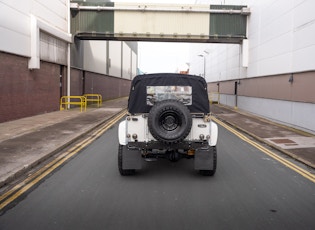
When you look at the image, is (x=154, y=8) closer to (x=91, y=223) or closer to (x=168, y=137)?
(x=168, y=137)

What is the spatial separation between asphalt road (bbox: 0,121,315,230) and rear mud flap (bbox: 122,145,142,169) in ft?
0.88

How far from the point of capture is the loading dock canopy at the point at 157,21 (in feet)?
88.0

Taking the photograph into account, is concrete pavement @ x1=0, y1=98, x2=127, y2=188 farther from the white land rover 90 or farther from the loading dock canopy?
the loading dock canopy

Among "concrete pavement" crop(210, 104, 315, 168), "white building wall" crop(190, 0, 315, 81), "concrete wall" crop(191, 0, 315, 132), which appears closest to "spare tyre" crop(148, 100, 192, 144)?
"concrete pavement" crop(210, 104, 315, 168)

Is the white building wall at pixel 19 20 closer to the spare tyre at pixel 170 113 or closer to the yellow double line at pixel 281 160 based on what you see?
the yellow double line at pixel 281 160

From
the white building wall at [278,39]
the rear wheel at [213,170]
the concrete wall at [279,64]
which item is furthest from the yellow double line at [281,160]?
the white building wall at [278,39]

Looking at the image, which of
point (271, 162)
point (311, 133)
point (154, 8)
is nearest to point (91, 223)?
point (271, 162)

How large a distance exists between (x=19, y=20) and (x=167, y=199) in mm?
14770

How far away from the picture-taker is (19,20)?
1761 centimetres

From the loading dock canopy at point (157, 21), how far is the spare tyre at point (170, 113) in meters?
21.0

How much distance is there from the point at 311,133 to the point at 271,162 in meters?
6.37

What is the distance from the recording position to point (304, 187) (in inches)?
271

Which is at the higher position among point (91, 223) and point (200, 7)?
point (200, 7)

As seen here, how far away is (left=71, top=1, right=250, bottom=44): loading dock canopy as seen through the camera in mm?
26812
